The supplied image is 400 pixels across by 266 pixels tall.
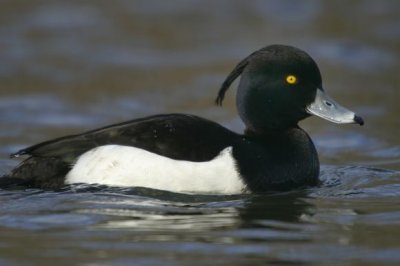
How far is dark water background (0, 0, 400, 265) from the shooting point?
651cm

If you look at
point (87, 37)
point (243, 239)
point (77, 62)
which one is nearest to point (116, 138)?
point (243, 239)

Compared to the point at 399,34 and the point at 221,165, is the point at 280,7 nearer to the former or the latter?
the point at 399,34

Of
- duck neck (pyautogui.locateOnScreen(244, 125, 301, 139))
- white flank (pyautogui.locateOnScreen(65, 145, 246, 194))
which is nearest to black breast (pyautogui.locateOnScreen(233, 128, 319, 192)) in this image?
duck neck (pyautogui.locateOnScreen(244, 125, 301, 139))

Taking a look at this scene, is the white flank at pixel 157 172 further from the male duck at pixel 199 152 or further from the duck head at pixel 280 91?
the duck head at pixel 280 91

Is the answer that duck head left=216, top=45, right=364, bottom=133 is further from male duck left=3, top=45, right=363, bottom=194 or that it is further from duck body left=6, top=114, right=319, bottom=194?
duck body left=6, top=114, right=319, bottom=194

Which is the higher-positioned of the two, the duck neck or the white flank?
the duck neck

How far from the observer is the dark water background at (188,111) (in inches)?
256

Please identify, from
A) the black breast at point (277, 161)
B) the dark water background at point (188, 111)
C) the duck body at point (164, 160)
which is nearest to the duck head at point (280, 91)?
the black breast at point (277, 161)

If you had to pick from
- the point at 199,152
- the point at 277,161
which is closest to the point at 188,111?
the point at 277,161

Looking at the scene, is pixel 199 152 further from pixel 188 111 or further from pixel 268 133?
pixel 188 111

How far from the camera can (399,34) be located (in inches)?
579

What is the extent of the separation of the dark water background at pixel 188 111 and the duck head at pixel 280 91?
1.87 feet

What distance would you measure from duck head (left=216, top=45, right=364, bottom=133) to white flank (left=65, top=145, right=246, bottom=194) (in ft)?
2.15

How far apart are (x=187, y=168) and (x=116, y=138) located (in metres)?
0.54
